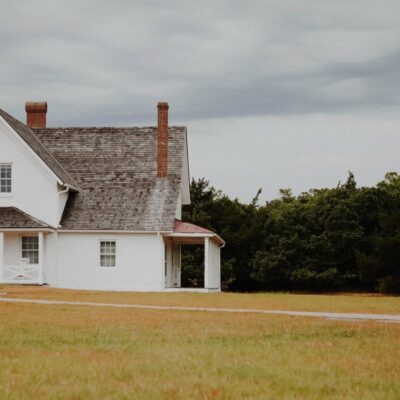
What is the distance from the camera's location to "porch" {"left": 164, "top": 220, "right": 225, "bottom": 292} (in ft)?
131

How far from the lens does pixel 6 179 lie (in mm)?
40500

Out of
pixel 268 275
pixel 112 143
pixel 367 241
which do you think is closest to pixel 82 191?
pixel 112 143

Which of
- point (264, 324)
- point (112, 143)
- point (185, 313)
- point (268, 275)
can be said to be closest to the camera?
point (264, 324)

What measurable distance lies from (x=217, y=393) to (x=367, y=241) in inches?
1793

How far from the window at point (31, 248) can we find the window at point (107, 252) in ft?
9.81

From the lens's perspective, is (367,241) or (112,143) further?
(367,241)

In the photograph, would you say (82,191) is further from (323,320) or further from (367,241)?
(323,320)

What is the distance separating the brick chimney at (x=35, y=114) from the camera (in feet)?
154

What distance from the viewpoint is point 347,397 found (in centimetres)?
827

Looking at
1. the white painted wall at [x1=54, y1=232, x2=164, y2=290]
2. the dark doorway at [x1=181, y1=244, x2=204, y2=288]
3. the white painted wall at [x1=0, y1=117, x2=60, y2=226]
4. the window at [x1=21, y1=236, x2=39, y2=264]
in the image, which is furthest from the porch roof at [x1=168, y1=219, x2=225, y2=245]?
the dark doorway at [x1=181, y1=244, x2=204, y2=288]

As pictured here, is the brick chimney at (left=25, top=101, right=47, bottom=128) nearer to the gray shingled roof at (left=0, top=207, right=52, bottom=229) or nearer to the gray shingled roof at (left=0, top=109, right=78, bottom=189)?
the gray shingled roof at (left=0, top=109, right=78, bottom=189)

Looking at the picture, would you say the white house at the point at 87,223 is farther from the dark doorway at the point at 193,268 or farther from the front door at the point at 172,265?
the dark doorway at the point at 193,268

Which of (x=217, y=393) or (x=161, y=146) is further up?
(x=161, y=146)

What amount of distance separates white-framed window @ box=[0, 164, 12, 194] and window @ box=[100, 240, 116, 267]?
198 inches
